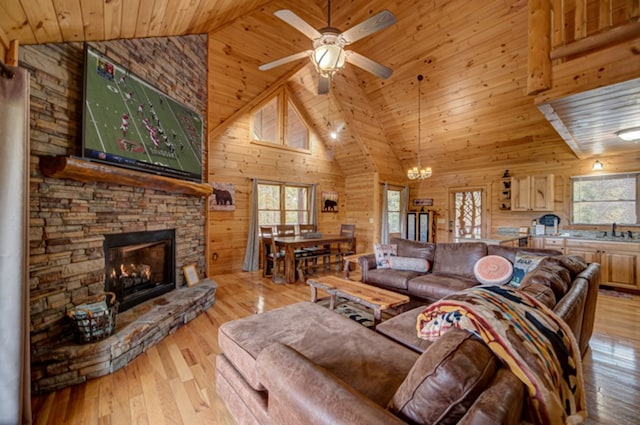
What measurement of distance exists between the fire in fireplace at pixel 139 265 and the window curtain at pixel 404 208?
20.8ft

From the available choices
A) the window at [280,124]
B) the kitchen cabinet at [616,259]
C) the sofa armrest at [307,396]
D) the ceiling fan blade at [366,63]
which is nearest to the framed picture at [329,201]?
Result: the window at [280,124]

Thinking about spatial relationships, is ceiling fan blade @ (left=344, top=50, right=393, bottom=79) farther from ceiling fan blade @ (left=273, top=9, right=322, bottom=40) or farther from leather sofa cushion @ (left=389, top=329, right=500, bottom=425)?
leather sofa cushion @ (left=389, top=329, right=500, bottom=425)

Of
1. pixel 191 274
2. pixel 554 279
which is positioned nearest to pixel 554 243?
pixel 554 279

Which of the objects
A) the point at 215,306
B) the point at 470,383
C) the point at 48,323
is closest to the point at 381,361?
the point at 470,383

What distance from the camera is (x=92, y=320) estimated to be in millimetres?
2096

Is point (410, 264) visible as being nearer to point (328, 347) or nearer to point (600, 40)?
point (328, 347)

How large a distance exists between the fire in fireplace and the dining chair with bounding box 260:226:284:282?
1845 millimetres

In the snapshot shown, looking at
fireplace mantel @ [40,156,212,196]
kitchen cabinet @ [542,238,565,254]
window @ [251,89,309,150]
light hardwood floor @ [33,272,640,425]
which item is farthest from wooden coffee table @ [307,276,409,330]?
window @ [251,89,309,150]

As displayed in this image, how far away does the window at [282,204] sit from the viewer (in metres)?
6.26

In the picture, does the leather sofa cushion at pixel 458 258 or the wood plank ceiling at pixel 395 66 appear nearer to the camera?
the wood plank ceiling at pixel 395 66

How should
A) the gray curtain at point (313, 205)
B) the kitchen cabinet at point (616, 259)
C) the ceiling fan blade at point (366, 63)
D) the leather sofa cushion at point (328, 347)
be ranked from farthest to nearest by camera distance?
the gray curtain at point (313, 205), the kitchen cabinet at point (616, 259), the ceiling fan blade at point (366, 63), the leather sofa cushion at point (328, 347)

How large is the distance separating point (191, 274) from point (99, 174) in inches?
75.5

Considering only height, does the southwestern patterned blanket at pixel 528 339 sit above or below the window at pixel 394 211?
below

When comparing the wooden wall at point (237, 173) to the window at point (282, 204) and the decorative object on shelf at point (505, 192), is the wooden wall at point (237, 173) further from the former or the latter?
the decorative object on shelf at point (505, 192)
